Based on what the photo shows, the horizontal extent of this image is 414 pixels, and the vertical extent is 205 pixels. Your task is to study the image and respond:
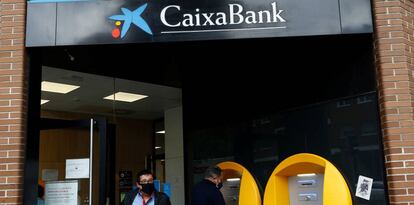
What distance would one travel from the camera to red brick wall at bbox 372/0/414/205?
4.43 meters

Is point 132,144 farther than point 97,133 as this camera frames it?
Yes

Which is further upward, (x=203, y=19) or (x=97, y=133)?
(x=203, y=19)

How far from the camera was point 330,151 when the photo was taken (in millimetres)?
5070

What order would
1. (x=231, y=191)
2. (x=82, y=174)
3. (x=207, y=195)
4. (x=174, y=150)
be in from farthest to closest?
(x=174, y=150) < (x=231, y=191) < (x=82, y=174) < (x=207, y=195)

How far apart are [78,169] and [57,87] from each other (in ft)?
10.3

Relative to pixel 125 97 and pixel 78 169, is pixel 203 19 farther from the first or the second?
pixel 125 97

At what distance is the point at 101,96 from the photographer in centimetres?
868

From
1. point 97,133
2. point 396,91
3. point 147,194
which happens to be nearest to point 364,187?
point 396,91

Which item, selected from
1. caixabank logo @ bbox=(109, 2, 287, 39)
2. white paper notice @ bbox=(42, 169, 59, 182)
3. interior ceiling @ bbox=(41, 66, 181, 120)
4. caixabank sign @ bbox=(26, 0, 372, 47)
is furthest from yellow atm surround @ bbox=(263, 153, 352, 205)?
interior ceiling @ bbox=(41, 66, 181, 120)

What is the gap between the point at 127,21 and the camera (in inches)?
190

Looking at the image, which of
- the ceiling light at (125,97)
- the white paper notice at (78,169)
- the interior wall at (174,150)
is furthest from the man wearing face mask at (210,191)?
the interior wall at (174,150)

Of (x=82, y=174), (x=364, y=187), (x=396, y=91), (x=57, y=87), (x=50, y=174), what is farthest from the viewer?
(x=57, y=87)

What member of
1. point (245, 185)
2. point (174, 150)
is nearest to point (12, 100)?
point (245, 185)

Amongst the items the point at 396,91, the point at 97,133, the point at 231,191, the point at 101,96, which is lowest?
the point at 231,191
